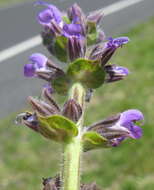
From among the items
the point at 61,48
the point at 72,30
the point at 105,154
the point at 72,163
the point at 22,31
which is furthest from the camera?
the point at 22,31

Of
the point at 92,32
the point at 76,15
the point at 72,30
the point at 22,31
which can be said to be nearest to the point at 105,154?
the point at 92,32

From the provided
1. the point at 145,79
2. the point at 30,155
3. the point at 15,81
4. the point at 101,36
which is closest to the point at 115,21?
the point at 15,81

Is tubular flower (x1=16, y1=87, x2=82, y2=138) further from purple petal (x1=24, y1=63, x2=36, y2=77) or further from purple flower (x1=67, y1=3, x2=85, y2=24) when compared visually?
purple flower (x1=67, y1=3, x2=85, y2=24)

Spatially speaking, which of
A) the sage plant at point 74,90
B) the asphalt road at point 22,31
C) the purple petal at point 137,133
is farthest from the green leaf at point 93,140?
the asphalt road at point 22,31

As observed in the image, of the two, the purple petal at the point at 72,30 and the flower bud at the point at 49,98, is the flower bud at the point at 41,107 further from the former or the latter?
the purple petal at the point at 72,30

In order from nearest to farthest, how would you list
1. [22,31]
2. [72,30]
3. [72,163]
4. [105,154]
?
1. [72,163]
2. [72,30]
3. [105,154]
4. [22,31]

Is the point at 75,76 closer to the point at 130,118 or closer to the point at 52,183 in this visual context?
the point at 130,118

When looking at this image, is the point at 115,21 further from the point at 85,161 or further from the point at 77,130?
the point at 77,130
